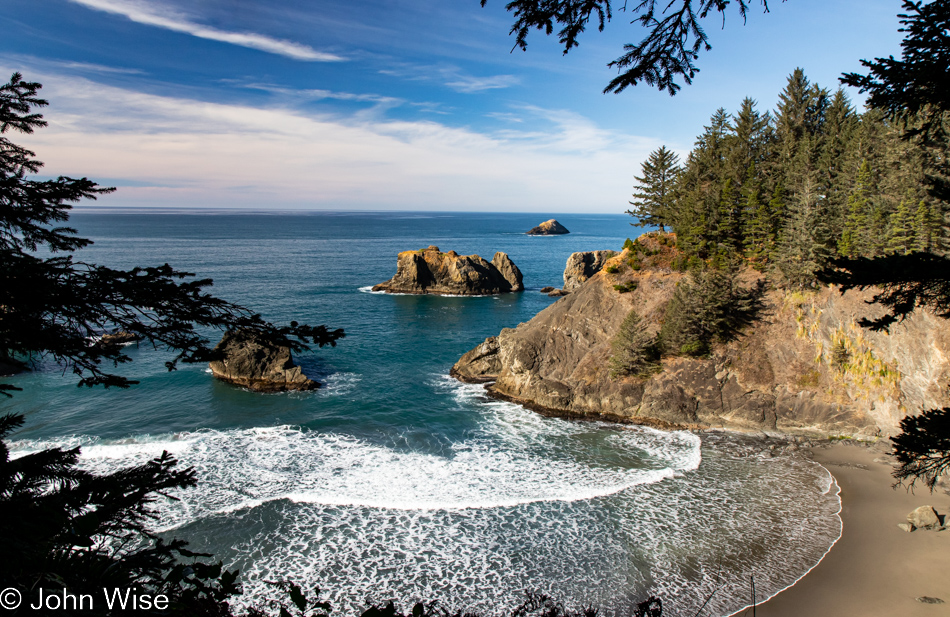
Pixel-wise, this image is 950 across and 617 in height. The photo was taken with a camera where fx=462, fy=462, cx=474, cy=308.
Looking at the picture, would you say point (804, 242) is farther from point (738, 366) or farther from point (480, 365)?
point (480, 365)

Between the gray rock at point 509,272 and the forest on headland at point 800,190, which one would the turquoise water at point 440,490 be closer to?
the forest on headland at point 800,190

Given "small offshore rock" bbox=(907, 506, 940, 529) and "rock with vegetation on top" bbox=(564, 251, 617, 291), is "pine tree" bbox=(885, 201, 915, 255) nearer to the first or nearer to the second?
"small offshore rock" bbox=(907, 506, 940, 529)

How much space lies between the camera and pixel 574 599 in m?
16.3

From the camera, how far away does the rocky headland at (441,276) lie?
74.8m

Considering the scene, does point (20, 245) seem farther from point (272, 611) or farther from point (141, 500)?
point (272, 611)

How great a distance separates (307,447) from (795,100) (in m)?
58.0

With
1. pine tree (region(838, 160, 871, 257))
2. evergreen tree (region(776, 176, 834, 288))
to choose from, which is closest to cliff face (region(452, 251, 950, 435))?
evergreen tree (region(776, 176, 834, 288))

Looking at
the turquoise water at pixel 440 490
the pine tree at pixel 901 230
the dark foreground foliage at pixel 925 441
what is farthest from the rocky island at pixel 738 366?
the dark foreground foliage at pixel 925 441

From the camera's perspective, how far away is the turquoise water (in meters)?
17.5

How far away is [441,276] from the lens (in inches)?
2980

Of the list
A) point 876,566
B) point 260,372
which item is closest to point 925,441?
point 876,566

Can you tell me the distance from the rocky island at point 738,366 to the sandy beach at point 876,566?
656 cm

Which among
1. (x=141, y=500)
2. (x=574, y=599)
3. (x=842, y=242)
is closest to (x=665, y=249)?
(x=842, y=242)

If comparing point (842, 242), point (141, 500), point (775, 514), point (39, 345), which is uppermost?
point (842, 242)
